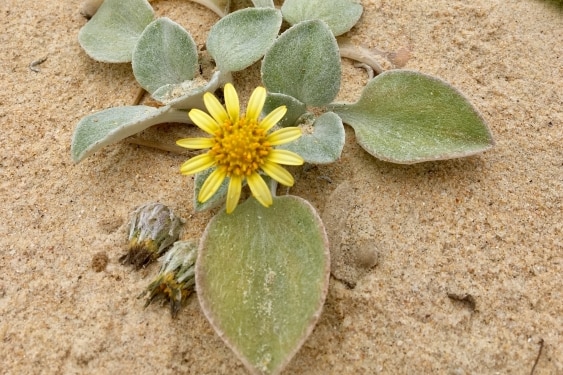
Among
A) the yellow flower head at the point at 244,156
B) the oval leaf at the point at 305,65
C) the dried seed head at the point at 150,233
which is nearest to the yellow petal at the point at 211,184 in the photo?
the yellow flower head at the point at 244,156

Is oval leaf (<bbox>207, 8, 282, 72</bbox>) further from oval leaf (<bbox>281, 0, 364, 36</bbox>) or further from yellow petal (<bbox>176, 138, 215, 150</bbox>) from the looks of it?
yellow petal (<bbox>176, 138, 215, 150</bbox>)

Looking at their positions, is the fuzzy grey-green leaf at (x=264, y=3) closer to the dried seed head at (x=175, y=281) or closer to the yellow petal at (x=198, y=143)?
the yellow petal at (x=198, y=143)

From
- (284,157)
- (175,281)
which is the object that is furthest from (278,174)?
(175,281)

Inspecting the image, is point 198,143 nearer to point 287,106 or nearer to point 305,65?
point 287,106

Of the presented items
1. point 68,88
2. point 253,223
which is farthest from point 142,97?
point 253,223

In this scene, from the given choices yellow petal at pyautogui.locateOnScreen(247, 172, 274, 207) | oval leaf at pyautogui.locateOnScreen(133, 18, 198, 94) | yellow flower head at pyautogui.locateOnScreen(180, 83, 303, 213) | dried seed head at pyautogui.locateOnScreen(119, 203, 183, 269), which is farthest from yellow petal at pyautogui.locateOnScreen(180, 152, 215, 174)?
oval leaf at pyautogui.locateOnScreen(133, 18, 198, 94)

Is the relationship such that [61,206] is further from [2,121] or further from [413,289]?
[413,289]
